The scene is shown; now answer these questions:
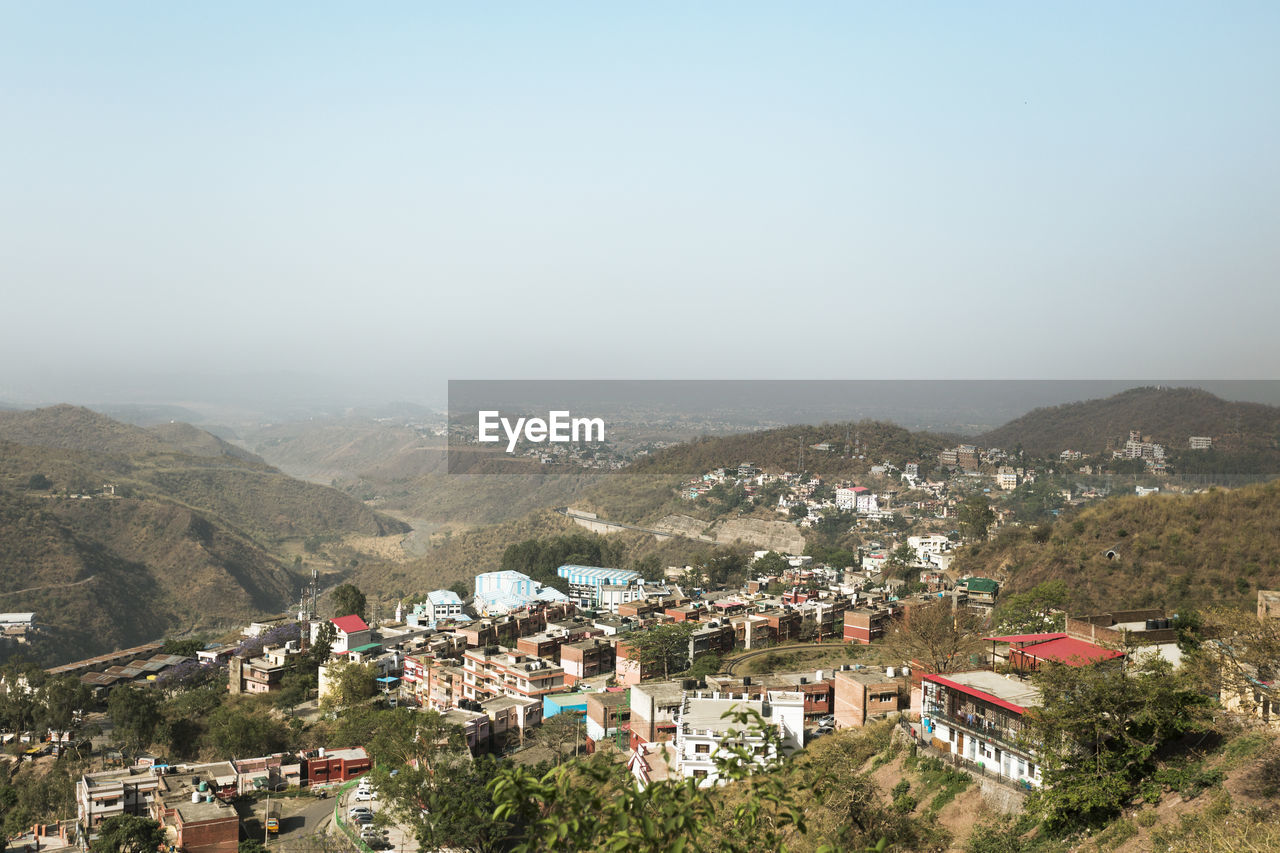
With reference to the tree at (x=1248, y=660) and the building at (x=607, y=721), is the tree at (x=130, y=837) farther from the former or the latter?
the tree at (x=1248, y=660)

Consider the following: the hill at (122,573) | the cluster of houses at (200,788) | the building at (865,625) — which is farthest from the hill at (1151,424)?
the hill at (122,573)

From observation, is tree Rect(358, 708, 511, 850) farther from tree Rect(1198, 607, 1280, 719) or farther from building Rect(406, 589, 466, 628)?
building Rect(406, 589, 466, 628)

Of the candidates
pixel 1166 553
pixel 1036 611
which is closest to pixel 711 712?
pixel 1036 611

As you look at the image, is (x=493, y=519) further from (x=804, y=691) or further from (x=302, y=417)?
(x=302, y=417)

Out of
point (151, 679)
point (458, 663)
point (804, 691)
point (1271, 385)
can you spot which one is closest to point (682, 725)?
point (804, 691)

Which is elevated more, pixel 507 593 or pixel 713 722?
pixel 713 722

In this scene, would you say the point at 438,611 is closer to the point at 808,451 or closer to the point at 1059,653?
the point at 1059,653

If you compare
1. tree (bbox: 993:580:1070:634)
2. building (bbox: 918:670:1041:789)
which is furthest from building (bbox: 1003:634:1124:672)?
tree (bbox: 993:580:1070:634)
